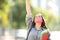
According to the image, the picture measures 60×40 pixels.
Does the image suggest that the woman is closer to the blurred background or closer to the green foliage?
the blurred background

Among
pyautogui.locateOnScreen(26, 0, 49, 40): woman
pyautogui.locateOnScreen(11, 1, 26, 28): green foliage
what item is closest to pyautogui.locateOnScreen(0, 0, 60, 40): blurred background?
pyautogui.locateOnScreen(11, 1, 26, 28): green foliage

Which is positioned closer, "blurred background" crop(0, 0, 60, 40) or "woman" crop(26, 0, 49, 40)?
"woman" crop(26, 0, 49, 40)

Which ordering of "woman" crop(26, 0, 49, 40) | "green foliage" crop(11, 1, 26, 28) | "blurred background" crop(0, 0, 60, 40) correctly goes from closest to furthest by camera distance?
"woman" crop(26, 0, 49, 40), "blurred background" crop(0, 0, 60, 40), "green foliage" crop(11, 1, 26, 28)

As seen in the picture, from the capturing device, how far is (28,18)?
136 inches

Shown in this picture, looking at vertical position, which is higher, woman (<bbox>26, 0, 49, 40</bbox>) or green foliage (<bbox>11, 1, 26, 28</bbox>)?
woman (<bbox>26, 0, 49, 40</bbox>)

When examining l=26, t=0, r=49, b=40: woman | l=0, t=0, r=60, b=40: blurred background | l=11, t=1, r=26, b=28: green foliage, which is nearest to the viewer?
l=26, t=0, r=49, b=40: woman

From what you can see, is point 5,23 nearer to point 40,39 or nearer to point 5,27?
point 5,27

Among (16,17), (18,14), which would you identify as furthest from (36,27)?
(16,17)

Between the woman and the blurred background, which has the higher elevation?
the woman

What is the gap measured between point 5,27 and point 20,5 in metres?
2.39

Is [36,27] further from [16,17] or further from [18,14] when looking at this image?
[16,17]

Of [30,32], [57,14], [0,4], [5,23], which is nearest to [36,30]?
[30,32]

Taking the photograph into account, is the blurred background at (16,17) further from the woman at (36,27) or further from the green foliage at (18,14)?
the woman at (36,27)

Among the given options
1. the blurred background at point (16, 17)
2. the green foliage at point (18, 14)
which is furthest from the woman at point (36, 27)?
the green foliage at point (18, 14)
